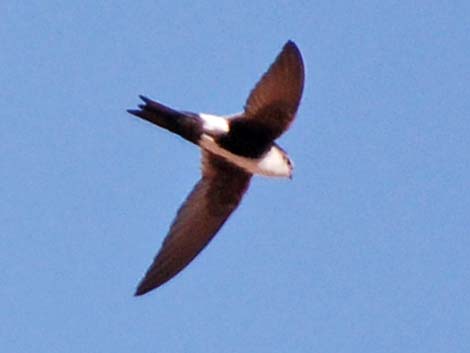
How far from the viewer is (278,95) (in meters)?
9.96

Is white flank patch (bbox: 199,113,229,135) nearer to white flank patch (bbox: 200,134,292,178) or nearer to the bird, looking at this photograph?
the bird

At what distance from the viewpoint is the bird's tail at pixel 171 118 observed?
9914 mm

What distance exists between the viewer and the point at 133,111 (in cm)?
988

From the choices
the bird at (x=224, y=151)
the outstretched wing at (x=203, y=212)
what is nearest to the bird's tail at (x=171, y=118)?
the bird at (x=224, y=151)

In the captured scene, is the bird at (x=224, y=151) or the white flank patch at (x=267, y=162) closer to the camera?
the bird at (x=224, y=151)

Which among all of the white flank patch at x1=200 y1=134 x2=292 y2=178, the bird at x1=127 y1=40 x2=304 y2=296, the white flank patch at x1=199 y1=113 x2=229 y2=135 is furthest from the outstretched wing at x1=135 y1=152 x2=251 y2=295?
the white flank patch at x1=199 y1=113 x2=229 y2=135

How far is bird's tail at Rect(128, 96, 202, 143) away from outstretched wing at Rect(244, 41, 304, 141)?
0.24m

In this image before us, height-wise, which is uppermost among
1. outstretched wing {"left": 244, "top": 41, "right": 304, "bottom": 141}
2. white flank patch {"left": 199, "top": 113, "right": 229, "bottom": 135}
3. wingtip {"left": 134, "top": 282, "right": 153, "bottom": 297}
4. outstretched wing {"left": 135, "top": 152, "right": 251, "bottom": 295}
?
outstretched wing {"left": 244, "top": 41, "right": 304, "bottom": 141}

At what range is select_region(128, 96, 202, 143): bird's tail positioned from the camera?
9.91 meters

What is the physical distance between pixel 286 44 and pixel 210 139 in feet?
2.07

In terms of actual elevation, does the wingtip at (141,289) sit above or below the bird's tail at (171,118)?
below

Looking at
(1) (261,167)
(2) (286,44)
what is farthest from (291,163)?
(2) (286,44)

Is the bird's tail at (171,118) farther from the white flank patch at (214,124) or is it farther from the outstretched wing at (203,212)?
the outstretched wing at (203,212)

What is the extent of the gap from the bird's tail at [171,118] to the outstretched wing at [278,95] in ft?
0.79
